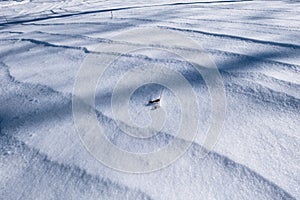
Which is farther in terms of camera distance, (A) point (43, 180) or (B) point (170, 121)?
(B) point (170, 121)

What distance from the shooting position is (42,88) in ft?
3.53

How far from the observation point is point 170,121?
2.70ft

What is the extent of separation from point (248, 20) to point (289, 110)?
0.96m

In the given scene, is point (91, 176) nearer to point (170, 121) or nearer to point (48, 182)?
point (48, 182)

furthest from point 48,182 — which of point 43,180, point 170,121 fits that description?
point 170,121

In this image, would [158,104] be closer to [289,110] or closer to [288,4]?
[289,110]

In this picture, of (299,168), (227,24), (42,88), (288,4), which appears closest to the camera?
(299,168)

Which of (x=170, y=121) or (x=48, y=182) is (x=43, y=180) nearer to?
(x=48, y=182)

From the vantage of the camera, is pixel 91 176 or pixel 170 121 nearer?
pixel 91 176

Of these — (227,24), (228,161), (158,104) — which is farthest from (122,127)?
(227,24)

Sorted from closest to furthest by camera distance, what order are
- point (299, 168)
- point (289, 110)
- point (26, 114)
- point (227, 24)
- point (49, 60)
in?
1. point (299, 168)
2. point (289, 110)
3. point (26, 114)
4. point (49, 60)
5. point (227, 24)

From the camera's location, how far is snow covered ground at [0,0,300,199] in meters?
0.63

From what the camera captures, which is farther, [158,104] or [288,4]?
[288,4]

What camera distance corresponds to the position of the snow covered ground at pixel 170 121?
24.9 inches
